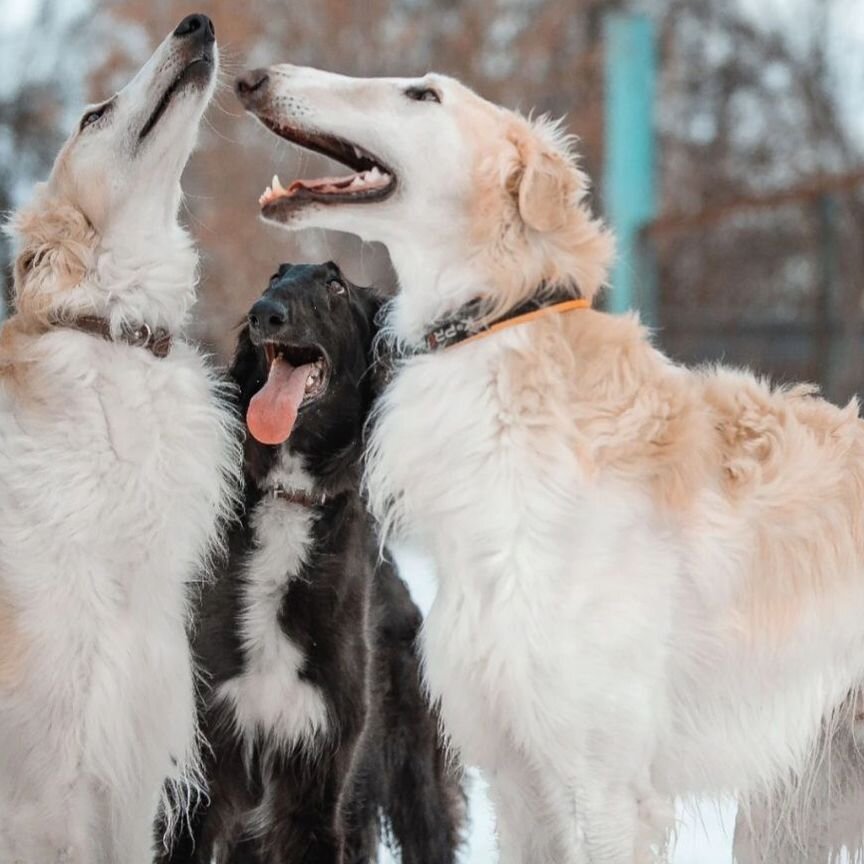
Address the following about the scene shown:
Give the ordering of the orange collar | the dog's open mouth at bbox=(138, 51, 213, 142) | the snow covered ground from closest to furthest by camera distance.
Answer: the orange collar < the dog's open mouth at bbox=(138, 51, 213, 142) < the snow covered ground

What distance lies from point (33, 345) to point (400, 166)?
3.11 ft

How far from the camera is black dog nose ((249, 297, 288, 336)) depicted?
3.64 metres

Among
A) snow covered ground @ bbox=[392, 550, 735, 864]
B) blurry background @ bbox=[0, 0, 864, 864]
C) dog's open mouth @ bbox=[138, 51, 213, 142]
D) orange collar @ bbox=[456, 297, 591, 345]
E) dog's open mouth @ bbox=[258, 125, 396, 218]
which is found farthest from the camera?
blurry background @ bbox=[0, 0, 864, 864]

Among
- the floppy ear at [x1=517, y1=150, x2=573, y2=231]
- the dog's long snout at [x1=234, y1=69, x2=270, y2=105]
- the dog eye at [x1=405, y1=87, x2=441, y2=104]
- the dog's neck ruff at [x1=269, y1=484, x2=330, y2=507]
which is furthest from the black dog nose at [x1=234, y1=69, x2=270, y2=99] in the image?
the dog's neck ruff at [x1=269, y1=484, x2=330, y2=507]

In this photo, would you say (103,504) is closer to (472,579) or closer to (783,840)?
(472,579)

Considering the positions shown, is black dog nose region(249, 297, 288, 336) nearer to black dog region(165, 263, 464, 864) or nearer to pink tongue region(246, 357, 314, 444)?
black dog region(165, 263, 464, 864)

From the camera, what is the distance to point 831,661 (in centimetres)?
322

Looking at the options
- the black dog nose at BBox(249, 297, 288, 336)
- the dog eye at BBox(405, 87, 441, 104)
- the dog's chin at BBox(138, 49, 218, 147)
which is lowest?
the black dog nose at BBox(249, 297, 288, 336)

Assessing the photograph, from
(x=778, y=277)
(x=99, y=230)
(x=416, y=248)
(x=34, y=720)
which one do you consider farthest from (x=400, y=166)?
(x=778, y=277)

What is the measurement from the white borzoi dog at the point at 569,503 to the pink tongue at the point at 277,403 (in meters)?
0.34

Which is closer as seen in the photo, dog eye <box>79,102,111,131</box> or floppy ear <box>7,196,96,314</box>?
floppy ear <box>7,196,96,314</box>

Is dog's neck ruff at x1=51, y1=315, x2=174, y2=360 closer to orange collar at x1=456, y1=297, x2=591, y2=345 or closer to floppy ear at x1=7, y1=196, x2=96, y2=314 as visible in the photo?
floppy ear at x1=7, y1=196, x2=96, y2=314

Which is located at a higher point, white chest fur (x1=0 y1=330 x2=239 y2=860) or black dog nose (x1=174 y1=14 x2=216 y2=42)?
black dog nose (x1=174 y1=14 x2=216 y2=42)

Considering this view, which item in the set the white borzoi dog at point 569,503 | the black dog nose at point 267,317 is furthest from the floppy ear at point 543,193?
the black dog nose at point 267,317
